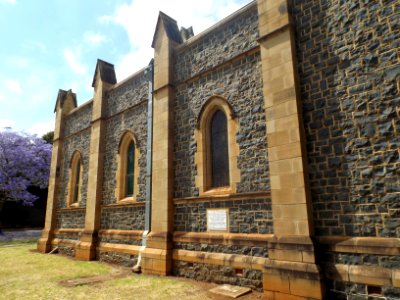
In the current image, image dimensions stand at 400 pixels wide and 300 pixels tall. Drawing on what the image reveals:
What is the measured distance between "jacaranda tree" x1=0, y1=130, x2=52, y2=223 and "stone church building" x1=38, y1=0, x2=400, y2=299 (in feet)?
59.7

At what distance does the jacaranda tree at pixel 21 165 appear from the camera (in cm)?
2575

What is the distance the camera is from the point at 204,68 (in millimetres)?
9266

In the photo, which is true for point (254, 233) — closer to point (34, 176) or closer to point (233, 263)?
point (233, 263)

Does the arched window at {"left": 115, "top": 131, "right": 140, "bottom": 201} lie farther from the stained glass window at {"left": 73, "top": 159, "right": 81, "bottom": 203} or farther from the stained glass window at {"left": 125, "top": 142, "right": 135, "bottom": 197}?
the stained glass window at {"left": 73, "top": 159, "right": 81, "bottom": 203}

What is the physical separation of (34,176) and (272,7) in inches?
1076

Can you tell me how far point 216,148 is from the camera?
342 inches

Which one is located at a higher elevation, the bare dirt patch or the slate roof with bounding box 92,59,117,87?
the slate roof with bounding box 92,59,117,87

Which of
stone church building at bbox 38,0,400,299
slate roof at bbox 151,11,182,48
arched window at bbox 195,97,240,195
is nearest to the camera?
stone church building at bbox 38,0,400,299

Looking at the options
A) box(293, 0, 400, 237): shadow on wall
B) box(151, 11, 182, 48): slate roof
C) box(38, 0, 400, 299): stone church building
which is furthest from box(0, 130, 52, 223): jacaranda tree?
box(293, 0, 400, 237): shadow on wall

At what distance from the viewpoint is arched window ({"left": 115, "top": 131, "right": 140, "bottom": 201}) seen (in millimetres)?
11797

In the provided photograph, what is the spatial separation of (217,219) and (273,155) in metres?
2.44

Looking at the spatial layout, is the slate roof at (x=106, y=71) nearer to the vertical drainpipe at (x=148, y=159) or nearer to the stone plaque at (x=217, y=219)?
the vertical drainpipe at (x=148, y=159)

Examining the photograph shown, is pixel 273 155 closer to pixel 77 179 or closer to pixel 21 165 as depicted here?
pixel 77 179

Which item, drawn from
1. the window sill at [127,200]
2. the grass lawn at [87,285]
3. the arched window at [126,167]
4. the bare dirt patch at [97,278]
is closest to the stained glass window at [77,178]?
the arched window at [126,167]
